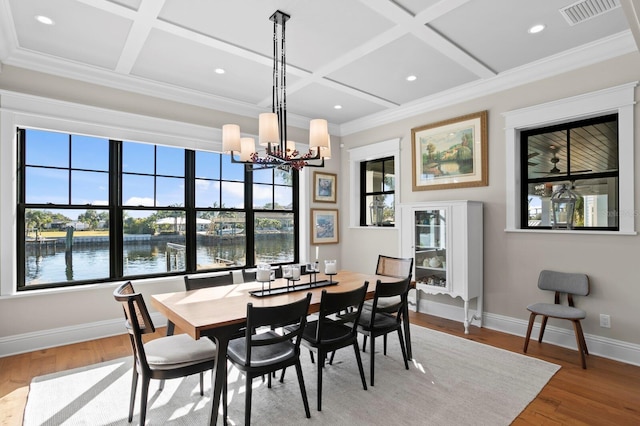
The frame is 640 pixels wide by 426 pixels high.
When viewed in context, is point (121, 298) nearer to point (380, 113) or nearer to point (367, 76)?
point (367, 76)

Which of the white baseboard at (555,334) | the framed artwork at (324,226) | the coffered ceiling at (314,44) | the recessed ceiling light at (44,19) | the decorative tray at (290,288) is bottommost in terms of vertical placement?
the white baseboard at (555,334)

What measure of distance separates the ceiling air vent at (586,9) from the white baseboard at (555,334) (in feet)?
9.22

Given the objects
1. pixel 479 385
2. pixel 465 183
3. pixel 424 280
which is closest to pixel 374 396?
pixel 479 385

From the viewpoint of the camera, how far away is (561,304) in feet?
11.5

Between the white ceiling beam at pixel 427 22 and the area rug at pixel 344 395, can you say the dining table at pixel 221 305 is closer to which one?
the area rug at pixel 344 395

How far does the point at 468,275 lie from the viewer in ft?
12.8

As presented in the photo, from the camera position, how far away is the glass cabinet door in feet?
13.6

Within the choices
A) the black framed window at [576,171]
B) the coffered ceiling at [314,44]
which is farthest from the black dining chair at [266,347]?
the black framed window at [576,171]

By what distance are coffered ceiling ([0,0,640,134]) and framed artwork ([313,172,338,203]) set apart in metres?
1.54

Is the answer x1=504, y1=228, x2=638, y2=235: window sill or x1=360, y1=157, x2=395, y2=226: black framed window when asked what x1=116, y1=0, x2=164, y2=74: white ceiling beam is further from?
x1=504, y1=228, x2=638, y2=235: window sill

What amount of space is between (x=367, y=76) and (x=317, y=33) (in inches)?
41.2

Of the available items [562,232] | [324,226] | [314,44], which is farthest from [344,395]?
[324,226]

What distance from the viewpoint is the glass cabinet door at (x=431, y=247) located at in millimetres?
4152

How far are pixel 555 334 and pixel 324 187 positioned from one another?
3575 mm
